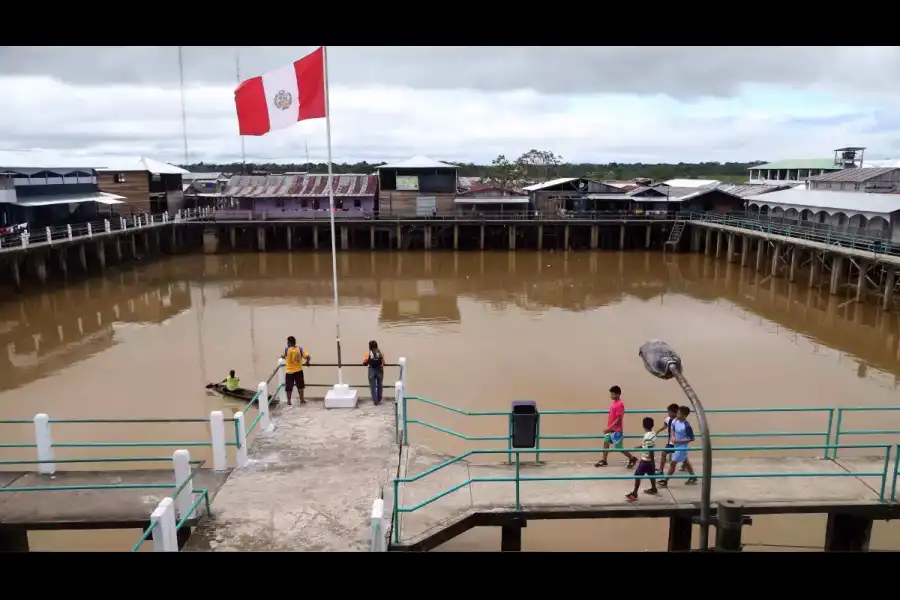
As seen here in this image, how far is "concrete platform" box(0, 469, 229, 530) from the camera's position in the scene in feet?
23.5

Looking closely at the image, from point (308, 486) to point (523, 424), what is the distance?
282cm

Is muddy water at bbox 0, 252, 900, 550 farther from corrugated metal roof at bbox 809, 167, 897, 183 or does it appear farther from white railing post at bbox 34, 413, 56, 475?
corrugated metal roof at bbox 809, 167, 897, 183

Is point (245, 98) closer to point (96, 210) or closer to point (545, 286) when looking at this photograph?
point (545, 286)

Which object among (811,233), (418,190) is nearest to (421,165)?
(418,190)

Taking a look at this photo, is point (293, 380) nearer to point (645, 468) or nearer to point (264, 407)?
point (264, 407)

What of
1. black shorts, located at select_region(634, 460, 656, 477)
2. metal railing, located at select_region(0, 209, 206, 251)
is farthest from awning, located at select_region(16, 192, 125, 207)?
black shorts, located at select_region(634, 460, 656, 477)

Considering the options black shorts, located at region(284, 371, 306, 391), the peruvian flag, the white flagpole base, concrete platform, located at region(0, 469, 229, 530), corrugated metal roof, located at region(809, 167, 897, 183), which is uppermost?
the peruvian flag

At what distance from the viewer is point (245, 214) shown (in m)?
45.0

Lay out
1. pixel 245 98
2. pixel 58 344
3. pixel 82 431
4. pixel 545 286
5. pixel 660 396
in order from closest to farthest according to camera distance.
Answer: pixel 245 98, pixel 82 431, pixel 660 396, pixel 58 344, pixel 545 286

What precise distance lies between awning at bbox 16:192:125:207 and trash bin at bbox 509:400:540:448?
3217cm

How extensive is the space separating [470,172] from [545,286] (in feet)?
370

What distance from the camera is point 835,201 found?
3322cm
